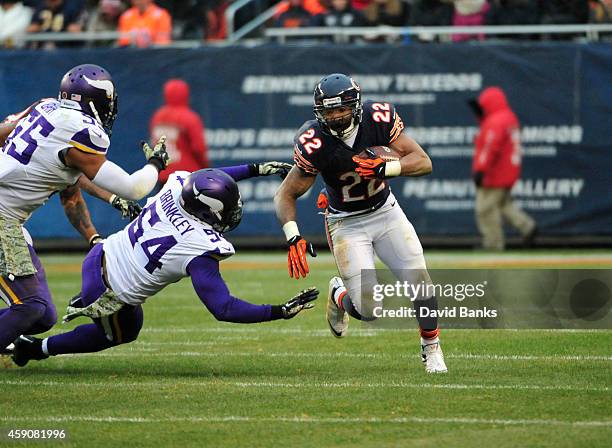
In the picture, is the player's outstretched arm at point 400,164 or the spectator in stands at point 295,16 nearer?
the player's outstretched arm at point 400,164

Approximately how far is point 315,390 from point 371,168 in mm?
1265

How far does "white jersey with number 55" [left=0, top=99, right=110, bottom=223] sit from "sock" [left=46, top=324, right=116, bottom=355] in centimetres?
74

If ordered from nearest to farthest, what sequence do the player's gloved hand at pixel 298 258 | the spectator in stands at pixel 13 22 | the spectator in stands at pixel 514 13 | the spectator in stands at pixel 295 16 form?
the player's gloved hand at pixel 298 258 < the spectator in stands at pixel 514 13 < the spectator in stands at pixel 295 16 < the spectator in stands at pixel 13 22

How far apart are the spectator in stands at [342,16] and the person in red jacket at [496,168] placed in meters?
1.83

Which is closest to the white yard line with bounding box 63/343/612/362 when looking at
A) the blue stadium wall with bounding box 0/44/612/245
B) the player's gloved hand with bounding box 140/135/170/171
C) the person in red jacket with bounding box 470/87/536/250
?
the player's gloved hand with bounding box 140/135/170/171

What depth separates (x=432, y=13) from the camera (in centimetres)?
1486

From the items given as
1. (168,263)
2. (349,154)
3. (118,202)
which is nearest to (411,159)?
(349,154)

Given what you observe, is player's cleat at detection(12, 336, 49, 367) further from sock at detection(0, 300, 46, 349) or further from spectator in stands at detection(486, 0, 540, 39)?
spectator in stands at detection(486, 0, 540, 39)

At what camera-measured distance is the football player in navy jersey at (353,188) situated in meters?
6.66

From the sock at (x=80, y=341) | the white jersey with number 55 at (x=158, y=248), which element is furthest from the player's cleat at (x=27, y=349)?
the white jersey with number 55 at (x=158, y=248)

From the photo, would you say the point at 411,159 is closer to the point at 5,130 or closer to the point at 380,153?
the point at 380,153

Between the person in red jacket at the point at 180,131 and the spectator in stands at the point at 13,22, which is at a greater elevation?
the spectator in stands at the point at 13,22

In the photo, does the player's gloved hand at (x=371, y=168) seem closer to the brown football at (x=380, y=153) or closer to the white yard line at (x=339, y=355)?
the brown football at (x=380, y=153)

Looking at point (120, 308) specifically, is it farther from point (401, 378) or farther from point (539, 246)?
point (539, 246)
